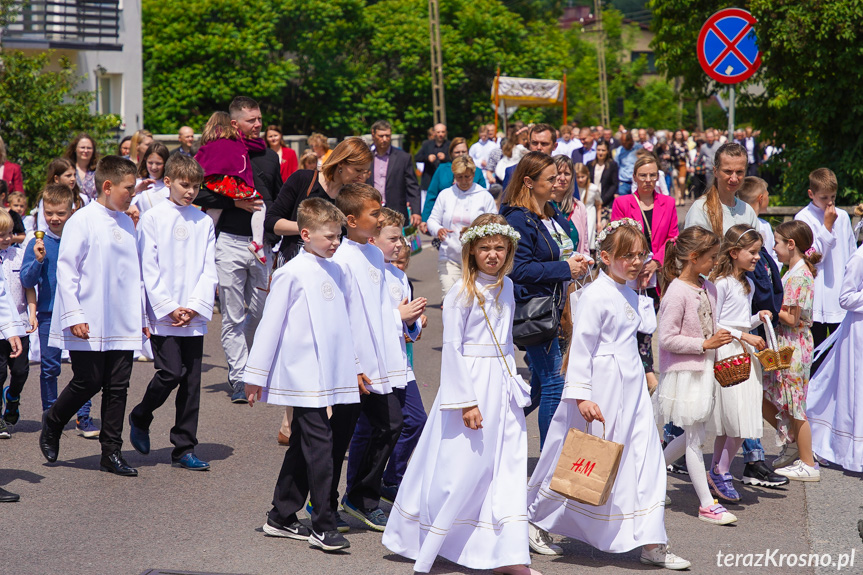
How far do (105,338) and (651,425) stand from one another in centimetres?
346

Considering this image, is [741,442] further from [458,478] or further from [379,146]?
[379,146]

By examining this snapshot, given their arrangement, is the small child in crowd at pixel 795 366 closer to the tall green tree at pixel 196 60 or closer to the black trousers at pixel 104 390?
the black trousers at pixel 104 390

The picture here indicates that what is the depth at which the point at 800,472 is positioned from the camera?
6.90 m

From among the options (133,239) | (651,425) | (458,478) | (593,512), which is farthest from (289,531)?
(133,239)

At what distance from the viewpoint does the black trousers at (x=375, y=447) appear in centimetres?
574

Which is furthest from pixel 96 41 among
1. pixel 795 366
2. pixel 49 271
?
pixel 795 366

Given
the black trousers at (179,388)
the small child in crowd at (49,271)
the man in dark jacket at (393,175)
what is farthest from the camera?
the man in dark jacket at (393,175)

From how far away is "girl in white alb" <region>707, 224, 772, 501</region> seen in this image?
6.26 meters

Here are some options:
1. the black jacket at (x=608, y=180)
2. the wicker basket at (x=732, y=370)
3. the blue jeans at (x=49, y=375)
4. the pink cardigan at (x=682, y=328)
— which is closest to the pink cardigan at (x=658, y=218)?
the pink cardigan at (x=682, y=328)

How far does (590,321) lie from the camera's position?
17.6 feet

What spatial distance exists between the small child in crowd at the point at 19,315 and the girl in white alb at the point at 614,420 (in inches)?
157

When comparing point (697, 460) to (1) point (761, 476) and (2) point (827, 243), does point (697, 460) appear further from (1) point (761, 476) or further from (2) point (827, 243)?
(2) point (827, 243)

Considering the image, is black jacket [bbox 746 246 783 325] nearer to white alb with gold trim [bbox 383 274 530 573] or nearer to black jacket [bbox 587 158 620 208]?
white alb with gold trim [bbox 383 274 530 573]

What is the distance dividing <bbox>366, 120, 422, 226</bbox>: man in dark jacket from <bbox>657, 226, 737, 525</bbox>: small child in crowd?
5.97 metres
